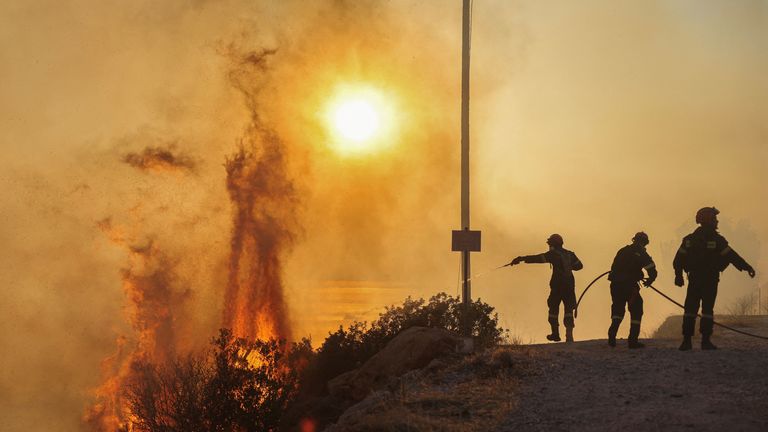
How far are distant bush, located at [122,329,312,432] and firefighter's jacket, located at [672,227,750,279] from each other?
9.51 metres

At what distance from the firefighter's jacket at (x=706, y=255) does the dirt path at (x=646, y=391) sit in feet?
4.81

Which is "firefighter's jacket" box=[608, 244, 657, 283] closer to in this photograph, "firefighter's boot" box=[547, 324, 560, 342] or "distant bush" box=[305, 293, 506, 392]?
"firefighter's boot" box=[547, 324, 560, 342]

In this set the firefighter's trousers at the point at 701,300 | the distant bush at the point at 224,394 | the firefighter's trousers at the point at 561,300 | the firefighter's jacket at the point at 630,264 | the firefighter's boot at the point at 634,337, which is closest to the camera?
the firefighter's trousers at the point at 701,300

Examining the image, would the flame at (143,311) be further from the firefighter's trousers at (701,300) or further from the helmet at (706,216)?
the helmet at (706,216)

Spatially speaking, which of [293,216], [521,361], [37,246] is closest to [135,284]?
[293,216]

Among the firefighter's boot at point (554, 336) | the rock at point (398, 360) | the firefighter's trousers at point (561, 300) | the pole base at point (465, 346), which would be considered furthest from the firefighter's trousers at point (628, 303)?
the rock at point (398, 360)

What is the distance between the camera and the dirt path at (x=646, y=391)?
1235 centimetres

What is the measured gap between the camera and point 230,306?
38.7 meters

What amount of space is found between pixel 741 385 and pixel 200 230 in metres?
46.9

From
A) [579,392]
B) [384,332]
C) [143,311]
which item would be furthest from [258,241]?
[579,392]

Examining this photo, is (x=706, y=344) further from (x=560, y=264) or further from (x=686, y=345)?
(x=560, y=264)

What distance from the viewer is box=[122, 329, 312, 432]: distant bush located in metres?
20.5

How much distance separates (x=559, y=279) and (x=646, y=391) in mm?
5982

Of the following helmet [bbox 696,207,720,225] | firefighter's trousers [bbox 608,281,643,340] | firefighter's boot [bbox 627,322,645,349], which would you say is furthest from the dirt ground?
helmet [bbox 696,207,720,225]
